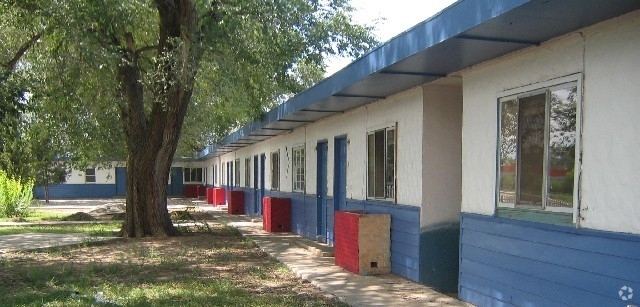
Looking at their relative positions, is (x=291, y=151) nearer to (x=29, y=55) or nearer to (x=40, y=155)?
(x=29, y=55)

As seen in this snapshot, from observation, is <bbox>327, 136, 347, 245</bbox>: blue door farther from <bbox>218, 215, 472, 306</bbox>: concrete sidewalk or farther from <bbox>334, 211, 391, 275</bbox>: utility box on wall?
<bbox>334, 211, 391, 275</bbox>: utility box on wall

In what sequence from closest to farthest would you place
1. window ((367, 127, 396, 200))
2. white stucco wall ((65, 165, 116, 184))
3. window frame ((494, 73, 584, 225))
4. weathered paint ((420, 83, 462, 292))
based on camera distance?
window frame ((494, 73, 584, 225))
weathered paint ((420, 83, 462, 292))
window ((367, 127, 396, 200))
white stucco wall ((65, 165, 116, 184))

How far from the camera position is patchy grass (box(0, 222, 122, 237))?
17.0 meters

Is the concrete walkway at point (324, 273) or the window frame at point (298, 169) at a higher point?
the window frame at point (298, 169)

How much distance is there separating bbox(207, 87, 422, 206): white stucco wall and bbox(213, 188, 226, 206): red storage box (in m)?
15.9

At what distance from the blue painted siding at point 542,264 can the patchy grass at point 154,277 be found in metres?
1.73

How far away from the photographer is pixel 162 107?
47.4 ft

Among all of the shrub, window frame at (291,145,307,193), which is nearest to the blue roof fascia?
window frame at (291,145,307,193)

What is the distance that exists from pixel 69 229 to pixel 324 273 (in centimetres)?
1161

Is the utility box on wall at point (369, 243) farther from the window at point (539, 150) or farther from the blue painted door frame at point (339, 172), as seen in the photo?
the window at point (539, 150)

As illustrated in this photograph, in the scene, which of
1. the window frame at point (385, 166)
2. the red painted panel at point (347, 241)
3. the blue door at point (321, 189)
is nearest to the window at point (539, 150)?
the window frame at point (385, 166)

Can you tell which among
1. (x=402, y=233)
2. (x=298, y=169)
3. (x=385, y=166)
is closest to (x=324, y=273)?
(x=402, y=233)

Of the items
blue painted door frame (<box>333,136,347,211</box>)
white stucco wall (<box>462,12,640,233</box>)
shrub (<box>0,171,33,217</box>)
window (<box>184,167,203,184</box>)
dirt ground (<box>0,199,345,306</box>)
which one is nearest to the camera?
white stucco wall (<box>462,12,640,233</box>)

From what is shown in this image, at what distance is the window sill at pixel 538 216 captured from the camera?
217 inches
